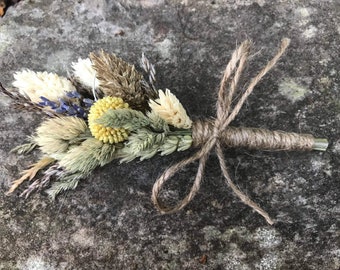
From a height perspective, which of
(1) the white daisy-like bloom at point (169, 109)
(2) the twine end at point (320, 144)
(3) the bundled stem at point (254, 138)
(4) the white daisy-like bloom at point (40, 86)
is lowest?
(2) the twine end at point (320, 144)

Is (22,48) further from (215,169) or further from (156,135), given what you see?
(215,169)

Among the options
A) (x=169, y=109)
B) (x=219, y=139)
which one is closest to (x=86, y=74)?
(x=169, y=109)

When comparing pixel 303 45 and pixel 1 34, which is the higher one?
pixel 1 34

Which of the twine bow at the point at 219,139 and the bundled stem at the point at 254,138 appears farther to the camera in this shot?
the bundled stem at the point at 254,138

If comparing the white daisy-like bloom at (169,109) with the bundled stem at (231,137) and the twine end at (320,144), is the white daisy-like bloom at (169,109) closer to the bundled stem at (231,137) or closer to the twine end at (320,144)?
Result: the bundled stem at (231,137)

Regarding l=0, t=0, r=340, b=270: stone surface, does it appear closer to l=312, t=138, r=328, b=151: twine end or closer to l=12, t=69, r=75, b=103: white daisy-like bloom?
l=312, t=138, r=328, b=151: twine end

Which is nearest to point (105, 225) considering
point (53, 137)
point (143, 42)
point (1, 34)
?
point (53, 137)

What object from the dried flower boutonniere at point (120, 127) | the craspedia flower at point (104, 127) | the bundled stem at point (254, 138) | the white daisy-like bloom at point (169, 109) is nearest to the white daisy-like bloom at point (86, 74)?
the dried flower boutonniere at point (120, 127)
